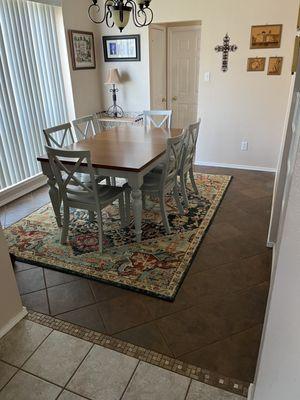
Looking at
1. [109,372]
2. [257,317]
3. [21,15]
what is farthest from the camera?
[21,15]

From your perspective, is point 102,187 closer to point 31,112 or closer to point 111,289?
point 111,289

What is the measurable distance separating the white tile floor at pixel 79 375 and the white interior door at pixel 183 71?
4.60 meters

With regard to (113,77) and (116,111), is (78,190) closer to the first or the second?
(113,77)

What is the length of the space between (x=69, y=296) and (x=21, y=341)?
0.44m

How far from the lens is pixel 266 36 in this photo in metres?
3.88

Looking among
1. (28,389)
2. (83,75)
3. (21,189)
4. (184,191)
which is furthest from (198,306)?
(83,75)

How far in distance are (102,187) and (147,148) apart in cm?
57

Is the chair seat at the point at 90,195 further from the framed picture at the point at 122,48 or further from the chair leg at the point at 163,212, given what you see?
the framed picture at the point at 122,48

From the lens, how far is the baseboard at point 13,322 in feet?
6.23

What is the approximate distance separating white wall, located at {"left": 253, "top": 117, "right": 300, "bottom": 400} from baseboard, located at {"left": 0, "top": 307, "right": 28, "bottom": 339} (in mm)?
1548

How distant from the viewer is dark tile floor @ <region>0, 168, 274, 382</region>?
1.78 m

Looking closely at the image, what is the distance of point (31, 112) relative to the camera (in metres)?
3.92

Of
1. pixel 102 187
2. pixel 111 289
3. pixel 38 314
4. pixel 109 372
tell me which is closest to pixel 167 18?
pixel 102 187

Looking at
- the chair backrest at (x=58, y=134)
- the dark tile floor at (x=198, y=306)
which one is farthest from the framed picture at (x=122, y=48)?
the dark tile floor at (x=198, y=306)
